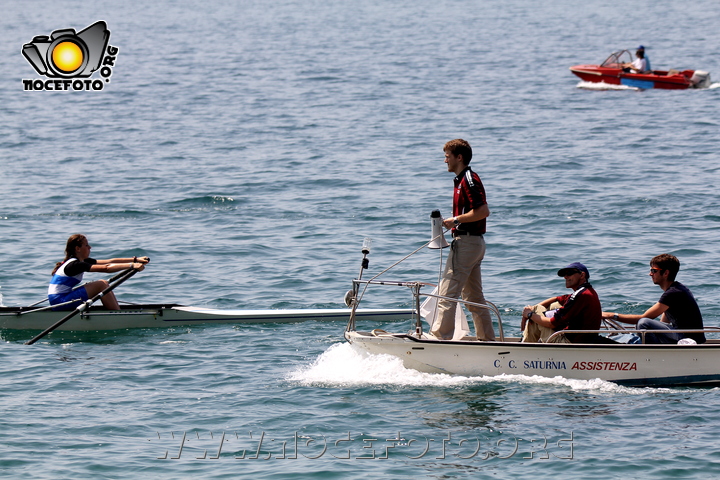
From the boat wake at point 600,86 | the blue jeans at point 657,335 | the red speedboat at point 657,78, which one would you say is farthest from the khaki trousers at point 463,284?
the boat wake at point 600,86

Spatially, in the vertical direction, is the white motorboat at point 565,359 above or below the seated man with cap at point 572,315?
below

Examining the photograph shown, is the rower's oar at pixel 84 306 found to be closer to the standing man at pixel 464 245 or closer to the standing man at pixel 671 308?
the standing man at pixel 464 245

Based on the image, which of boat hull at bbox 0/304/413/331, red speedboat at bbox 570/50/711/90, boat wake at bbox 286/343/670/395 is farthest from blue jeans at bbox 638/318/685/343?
red speedboat at bbox 570/50/711/90

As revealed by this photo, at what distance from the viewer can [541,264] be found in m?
17.0

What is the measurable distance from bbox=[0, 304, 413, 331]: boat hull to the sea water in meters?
0.20

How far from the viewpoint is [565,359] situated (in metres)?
10.6

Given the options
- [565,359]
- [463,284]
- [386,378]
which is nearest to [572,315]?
[565,359]

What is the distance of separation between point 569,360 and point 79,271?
634cm

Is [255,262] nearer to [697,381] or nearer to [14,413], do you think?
[14,413]

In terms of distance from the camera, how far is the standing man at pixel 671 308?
420 inches

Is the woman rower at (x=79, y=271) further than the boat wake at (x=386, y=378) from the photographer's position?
Yes

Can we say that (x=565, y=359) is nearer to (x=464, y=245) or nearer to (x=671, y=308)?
(x=671, y=308)

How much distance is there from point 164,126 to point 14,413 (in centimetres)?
2343

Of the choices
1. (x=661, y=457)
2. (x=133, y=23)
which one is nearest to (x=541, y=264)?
(x=661, y=457)
